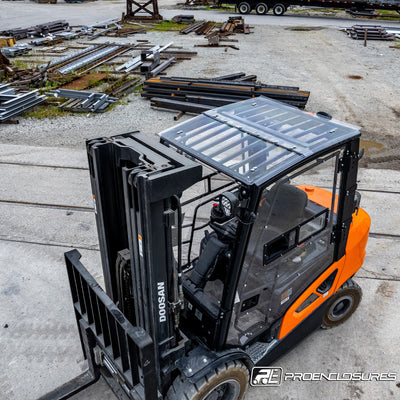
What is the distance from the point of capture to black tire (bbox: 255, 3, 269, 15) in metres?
31.5

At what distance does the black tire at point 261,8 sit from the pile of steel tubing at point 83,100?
2370cm

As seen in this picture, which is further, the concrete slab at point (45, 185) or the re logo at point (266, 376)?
the concrete slab at point (45, 185)

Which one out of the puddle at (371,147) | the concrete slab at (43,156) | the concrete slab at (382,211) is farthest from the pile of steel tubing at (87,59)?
the concrete slab at (382,211)

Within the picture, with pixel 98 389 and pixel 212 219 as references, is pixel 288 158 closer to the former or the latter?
pixel 212 219

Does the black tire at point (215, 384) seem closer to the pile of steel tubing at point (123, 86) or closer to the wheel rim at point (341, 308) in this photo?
the wheel rim at point (341, 308)

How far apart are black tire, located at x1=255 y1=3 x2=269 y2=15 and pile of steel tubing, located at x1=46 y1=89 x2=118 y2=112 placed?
933 inches

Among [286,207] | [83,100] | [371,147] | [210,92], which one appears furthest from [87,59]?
[286,207]

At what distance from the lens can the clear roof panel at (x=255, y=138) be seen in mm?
2887

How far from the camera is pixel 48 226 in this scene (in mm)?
6730

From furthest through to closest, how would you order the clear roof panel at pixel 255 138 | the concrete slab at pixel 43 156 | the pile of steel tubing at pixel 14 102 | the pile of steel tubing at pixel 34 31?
1. the pile of steel tubing at pixel 34 31
2. the pile of steel tubing at pixel 14 102
3. the concrete slab at pixel 43 156
4. the clear roof panel at pixel 255 138

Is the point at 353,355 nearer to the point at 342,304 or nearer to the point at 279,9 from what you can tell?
the point at 342,304

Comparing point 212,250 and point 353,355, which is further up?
point 212,250

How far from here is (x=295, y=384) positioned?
4164 millimetres

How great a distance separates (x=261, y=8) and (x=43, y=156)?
92.5 ft
